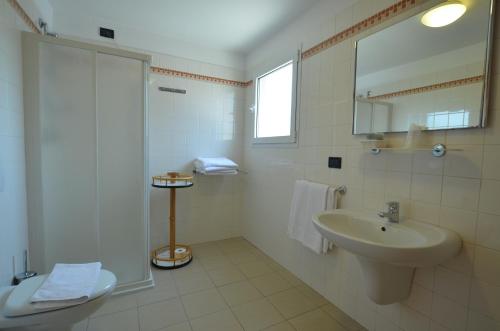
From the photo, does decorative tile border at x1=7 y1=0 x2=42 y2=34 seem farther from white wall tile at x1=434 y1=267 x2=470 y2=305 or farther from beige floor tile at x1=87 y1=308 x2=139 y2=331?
white wall tile at x1=434 y1=267 x2=470 y2=305

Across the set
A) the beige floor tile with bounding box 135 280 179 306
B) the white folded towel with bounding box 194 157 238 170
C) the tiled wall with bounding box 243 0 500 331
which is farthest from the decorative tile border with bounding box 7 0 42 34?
the beige floor tile with bounding box 135 280 179 306

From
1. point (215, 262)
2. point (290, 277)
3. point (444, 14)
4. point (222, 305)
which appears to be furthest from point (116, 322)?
point (444, 14)

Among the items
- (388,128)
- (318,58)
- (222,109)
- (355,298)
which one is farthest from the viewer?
(222,109)

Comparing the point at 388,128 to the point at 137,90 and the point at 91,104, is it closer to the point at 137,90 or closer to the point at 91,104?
the point at 137,90

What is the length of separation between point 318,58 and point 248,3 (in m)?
0.73

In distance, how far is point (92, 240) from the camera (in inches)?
68.6

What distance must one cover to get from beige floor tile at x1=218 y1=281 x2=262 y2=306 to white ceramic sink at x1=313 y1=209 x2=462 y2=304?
95 centimetres

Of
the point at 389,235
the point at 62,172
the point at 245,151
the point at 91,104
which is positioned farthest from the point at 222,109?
the point at 389,235

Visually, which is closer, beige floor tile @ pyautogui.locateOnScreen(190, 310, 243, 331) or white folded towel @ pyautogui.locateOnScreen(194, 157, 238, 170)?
beige floor tile @ pyautogui.locateOnScreen(190, 310, 243, 331)

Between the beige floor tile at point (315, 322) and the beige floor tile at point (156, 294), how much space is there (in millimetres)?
960

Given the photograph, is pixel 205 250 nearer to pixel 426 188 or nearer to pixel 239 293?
pixel 239 293

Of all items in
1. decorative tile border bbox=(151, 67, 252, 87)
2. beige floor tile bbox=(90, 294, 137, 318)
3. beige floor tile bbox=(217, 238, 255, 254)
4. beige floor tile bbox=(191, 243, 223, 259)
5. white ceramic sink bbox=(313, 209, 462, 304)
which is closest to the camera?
white ceramic sink bbox=(313, 209, 462, 304)

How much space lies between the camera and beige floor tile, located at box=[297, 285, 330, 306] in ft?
5.99

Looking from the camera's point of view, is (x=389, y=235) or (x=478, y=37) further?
(x=389, y=235)
